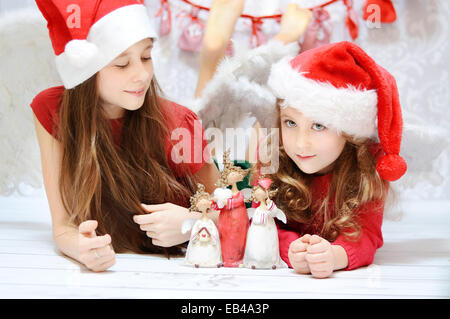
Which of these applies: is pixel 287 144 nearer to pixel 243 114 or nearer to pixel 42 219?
pixel 243 114

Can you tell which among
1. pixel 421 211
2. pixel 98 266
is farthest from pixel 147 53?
pixel 421 211

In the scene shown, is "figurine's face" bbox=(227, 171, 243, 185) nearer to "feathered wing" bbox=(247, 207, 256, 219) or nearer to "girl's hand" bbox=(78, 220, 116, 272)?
"feathered wing" bbox=(247, 207, 256, 219)

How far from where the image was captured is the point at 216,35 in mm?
1643

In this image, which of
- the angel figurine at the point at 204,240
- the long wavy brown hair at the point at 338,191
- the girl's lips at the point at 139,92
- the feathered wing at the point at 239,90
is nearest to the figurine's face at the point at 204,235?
the angel figurine at the point at 204,240

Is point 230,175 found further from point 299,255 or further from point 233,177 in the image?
point 299,255

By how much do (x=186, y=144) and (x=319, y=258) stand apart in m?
0.43

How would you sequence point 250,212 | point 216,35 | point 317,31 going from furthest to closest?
point 317,31 < point 216,35 < point 250,212

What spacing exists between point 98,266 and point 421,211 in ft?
3.85

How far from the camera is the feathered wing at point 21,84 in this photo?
1499 millimetres

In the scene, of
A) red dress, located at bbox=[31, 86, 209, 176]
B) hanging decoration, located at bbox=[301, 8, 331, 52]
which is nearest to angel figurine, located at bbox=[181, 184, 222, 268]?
red dress, located at bbox=[31, 86, 209, 176]

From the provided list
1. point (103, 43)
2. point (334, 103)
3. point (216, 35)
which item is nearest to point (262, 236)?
point (334, 103)

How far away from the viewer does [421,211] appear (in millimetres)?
1880

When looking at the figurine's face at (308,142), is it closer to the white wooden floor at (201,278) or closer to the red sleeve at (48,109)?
the white wooden floor at (201,278)

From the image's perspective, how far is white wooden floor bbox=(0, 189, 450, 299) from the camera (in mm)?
993
